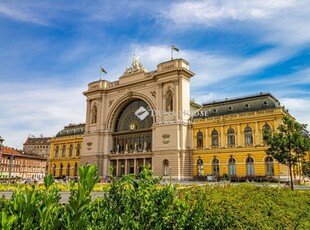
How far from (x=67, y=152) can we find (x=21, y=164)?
31.0 meters

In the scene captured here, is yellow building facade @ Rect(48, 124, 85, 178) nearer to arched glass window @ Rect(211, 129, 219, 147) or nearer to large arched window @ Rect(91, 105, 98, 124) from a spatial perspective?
large arched window @ Rect(91, 105, 98, 124)

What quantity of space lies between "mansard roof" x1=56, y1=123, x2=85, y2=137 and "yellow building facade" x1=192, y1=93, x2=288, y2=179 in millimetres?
36535

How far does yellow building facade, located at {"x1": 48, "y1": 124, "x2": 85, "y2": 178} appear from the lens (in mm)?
69719

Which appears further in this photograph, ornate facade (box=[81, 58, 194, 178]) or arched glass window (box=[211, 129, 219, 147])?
ornate facade (box=[81, 58, 194, 178])

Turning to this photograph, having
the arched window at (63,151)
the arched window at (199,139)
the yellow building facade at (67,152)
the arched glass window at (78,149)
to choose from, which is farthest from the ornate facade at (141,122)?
the arched window at (63,151)

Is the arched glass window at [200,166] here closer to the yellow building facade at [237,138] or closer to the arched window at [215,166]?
the yellow building facade at [237,138]

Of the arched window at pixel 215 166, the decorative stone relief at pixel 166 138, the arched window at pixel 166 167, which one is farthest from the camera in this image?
the decorative stone relief at pixel 166 138

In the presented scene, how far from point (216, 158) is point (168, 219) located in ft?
147

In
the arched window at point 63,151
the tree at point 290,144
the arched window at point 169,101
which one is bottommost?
the tree at point 290,144

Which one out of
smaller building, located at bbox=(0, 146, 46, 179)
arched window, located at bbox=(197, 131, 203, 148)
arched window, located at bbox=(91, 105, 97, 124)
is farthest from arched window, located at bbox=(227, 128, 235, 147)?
smaller building, located at bbox=(0, 146, 46, 179)

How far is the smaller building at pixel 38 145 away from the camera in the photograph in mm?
140375

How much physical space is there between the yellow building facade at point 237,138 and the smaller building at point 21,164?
58.2 metres

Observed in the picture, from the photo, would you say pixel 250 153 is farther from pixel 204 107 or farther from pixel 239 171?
pixel 204 107

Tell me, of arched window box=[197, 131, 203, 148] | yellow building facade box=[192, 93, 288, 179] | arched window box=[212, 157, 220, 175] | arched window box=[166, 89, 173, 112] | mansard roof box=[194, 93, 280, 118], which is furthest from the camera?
arched window box=[166, 89, 173, 112]
